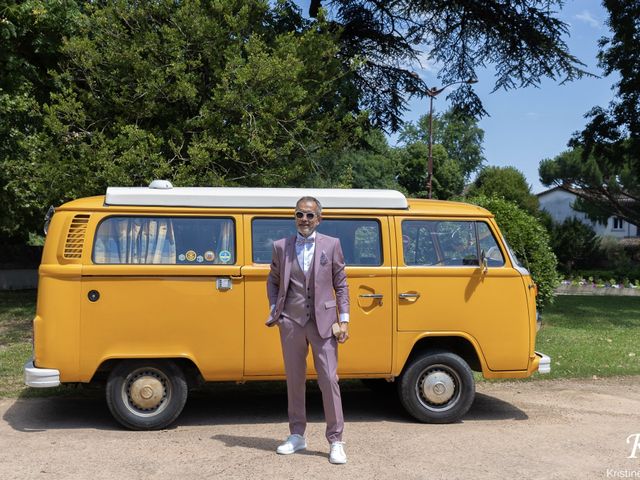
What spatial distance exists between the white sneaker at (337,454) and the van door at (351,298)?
3.77ft

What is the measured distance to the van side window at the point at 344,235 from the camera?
694cm

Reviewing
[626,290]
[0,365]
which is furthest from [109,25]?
[626,290]

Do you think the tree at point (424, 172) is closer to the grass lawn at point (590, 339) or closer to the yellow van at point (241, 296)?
the grass lawn at point (590, 339)

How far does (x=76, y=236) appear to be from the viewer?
6.70m

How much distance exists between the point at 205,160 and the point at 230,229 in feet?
18.2

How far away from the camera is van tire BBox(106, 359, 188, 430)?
6656 mm

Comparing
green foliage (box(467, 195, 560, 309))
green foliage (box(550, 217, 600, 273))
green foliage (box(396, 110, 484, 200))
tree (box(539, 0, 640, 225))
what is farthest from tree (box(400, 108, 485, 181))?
green foliage (box(467, 195, 560, 309))

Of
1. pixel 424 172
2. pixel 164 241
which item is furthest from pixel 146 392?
pixel 424 172

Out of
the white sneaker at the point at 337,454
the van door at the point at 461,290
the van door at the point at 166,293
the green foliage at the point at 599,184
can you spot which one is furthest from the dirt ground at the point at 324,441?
the green foliage at the point at 599,184

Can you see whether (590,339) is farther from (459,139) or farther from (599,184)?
(459,139)

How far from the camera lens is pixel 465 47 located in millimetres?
19359

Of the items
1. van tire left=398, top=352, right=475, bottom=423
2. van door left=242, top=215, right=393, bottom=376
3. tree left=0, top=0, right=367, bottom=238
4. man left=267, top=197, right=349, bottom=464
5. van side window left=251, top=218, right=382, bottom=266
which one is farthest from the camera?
tree left=0, top=0, right=367, bottom=238

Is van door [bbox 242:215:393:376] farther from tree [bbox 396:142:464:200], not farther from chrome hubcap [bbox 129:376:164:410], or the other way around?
tree [bbox 396:142:464:200]

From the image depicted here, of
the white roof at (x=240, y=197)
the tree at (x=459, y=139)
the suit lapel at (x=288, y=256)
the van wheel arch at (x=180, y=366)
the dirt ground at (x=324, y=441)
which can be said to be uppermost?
the tree at (x=459, y=139)
